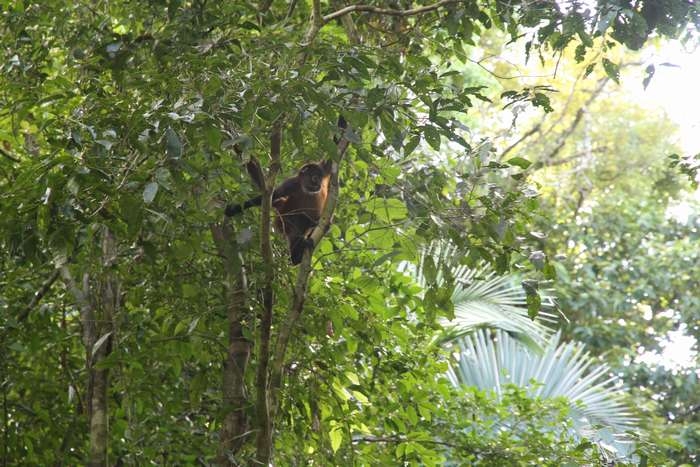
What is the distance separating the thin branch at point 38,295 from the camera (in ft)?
12.8

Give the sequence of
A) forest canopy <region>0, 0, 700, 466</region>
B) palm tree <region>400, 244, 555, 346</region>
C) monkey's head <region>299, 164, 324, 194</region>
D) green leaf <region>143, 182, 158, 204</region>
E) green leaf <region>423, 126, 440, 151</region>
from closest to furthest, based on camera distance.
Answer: green leaf <region>143, 182, 158, 204</region> → forest canopy <region>0, 0, 700, 466</region> → green leaf <region>423, 126, 440, 151</region> → monkey's head <region>299, 164, 324, 194</region> → palm tree <region>400, 244, 555, 346</region>

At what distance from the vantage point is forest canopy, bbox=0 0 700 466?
8.77 ft

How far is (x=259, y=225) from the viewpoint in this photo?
367 cm

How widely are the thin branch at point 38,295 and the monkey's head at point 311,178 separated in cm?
135

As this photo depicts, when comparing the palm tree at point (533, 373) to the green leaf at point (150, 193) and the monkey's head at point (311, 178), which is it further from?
the green leaf at point (150, 193)

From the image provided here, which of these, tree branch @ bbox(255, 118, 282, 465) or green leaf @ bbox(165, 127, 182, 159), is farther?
tree branch @ bbox(255, 118, 282, 465)

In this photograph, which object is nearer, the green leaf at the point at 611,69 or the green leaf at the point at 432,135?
the green leaf at the point at 432,135

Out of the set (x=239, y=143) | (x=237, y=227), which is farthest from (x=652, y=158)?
(x=239, y=143)

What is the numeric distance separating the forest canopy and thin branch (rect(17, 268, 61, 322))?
16 mm

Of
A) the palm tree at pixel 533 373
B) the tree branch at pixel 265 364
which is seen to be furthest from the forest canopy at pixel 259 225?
the palm tree at pixel 533 373

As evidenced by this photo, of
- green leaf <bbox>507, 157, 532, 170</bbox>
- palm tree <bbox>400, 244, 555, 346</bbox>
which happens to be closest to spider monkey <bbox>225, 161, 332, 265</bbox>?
green leaf <bbox>507, 157, 532, 170</bbox>

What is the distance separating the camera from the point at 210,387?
436 cm

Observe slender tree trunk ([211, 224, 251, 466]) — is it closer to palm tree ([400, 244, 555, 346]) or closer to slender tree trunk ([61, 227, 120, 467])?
slender tree trunk ([61, 227, 120, 467])

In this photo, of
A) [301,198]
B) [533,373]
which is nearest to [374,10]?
[301,198]
